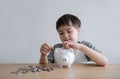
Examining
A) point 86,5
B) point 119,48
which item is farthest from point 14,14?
point 119,48

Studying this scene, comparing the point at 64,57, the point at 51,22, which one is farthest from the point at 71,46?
the point at 51,22

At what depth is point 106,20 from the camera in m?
1.45

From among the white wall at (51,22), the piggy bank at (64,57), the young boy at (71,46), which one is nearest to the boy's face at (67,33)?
the young boy at (71,46)

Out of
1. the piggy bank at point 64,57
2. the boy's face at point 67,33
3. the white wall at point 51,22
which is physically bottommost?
the piggy bank at point 64,57

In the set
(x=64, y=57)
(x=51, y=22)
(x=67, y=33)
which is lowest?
(x=64, y=57)

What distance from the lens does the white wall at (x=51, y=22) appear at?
1440 millimetres

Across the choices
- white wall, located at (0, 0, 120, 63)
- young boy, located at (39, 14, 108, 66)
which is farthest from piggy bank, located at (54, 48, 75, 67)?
white wall, located at (0, 0, 120, 63)

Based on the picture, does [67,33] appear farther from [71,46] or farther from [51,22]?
[51,22]

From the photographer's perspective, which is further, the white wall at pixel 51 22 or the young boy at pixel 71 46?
the white wall at pixel 51 22

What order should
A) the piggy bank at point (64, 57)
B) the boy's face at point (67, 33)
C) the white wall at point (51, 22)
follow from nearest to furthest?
the piggy bank at point (64, 57)
the boy's face at point (67, 33)
the white wall at point (51, 22)

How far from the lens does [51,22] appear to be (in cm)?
145

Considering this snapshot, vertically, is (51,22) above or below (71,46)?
above

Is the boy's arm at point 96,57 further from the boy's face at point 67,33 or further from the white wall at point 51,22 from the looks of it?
the white wall at point 51,22

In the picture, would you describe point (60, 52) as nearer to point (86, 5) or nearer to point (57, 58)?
point (57, 58)
